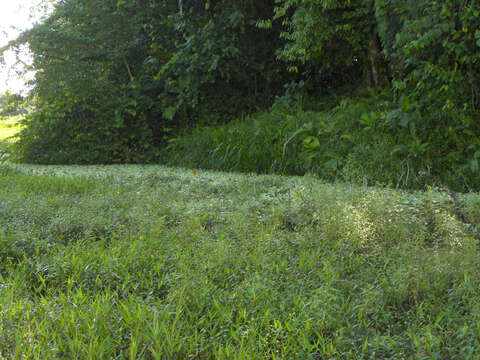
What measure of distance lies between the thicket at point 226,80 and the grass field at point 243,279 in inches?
100

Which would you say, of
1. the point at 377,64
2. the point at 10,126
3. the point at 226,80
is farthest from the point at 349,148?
the point at 10,126

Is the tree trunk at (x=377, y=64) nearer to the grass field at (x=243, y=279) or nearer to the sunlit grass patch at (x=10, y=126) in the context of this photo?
the grass field at (x=243, y=279)

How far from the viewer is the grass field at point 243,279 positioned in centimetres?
159

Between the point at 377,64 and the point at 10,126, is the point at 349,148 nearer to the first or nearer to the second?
the point at 377,64

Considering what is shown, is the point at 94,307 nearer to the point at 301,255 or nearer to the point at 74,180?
the point at 301,255

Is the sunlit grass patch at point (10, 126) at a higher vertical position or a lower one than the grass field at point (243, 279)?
higher

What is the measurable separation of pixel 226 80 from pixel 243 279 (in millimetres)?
7460

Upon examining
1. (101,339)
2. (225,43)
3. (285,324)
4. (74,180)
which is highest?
(225,43)

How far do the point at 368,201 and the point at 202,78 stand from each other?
6.34 metres

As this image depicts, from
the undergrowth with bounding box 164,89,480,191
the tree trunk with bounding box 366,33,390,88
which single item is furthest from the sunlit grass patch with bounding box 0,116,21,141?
the tree trunk with bounding box 366,33,390,88

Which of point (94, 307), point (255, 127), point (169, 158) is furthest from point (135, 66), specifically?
point (94, 307)

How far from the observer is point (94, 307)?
1.77m

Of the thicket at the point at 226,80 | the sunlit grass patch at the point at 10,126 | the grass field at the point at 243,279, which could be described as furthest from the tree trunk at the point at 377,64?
the sunlit grass patch at the point at 10,126

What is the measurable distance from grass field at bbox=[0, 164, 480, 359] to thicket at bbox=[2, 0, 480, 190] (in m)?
2.54
